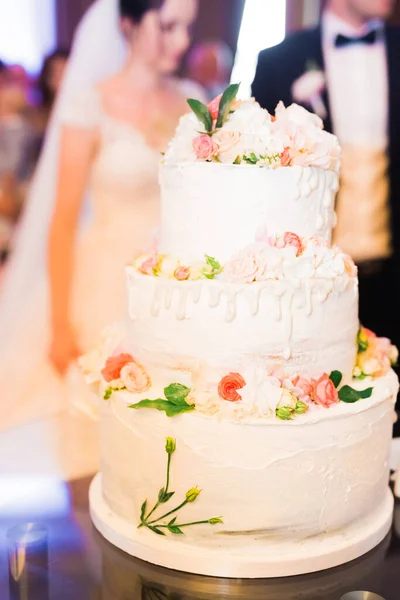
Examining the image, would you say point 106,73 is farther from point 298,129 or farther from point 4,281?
point 298,129

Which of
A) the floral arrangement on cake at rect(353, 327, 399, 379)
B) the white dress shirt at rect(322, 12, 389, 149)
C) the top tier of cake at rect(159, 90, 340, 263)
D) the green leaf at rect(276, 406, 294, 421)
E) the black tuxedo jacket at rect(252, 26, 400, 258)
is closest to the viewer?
the green leaf at rect(276, 406, 294, 421)

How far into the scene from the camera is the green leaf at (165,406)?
88.6 inches

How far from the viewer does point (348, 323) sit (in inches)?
95.3

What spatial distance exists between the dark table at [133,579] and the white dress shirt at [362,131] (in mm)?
2185

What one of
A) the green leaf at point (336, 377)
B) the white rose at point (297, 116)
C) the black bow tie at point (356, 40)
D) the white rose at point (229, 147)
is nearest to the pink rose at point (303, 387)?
the green leaf at point (336, 377)

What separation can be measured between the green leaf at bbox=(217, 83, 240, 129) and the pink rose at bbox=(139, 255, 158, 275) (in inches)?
19.3

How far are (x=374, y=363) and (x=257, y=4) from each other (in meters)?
3.18

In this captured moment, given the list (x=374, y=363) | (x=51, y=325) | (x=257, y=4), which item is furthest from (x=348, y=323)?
(x=257, y=4)

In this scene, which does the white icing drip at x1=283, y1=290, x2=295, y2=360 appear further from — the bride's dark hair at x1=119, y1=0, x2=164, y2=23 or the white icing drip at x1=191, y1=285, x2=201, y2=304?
the bride's dark hair at x1=119, y1=0, x2=164, y2=23

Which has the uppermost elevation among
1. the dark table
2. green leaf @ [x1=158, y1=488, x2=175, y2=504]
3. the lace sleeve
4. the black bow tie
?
the black bow tie

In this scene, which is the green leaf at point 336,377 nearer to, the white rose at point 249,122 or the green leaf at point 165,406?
the green leaf at point 165,406

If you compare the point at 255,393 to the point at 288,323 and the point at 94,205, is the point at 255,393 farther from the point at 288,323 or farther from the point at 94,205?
the point at 94,205

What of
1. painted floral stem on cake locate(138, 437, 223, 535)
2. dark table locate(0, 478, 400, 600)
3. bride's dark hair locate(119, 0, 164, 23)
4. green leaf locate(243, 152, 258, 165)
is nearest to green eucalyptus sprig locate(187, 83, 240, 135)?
green leaf locate(243, 152, 258, 165)

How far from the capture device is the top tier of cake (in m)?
2.31
